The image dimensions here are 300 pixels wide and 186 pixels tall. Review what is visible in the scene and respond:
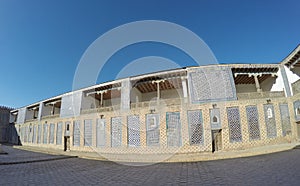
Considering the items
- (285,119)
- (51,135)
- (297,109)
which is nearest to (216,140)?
(285,119)

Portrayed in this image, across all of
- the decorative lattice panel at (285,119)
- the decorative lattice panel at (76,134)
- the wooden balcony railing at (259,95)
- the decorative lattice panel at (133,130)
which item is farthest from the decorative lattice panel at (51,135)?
the decorative lattice panel at (285,119)

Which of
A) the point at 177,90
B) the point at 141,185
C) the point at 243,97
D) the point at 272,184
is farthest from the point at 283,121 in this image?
the point at 141,185

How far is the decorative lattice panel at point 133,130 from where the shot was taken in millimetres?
13634

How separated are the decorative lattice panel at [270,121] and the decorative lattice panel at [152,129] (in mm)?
7741

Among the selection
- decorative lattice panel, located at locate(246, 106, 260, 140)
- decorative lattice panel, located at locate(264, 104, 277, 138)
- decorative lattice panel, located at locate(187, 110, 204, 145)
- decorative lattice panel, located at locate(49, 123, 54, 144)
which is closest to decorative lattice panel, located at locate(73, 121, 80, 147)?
decorative lattice panel, located at locate(49, 123, 54, 144)

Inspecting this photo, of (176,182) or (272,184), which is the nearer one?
(272,184)

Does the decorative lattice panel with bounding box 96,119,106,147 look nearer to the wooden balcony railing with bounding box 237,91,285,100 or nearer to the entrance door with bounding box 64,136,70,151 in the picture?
the entrance door with bounding box 64,136,70,151

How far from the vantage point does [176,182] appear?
16.1ft

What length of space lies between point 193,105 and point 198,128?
5.51 ft

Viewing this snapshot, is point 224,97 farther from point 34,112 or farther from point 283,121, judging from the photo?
point 34,112

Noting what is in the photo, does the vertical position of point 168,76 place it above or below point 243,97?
above

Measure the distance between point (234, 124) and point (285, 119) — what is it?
3.66m

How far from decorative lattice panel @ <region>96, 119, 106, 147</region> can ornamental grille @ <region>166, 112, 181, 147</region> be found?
5.92m

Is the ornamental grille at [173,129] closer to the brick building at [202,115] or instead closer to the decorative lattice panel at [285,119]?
the brick building at [202,115]
